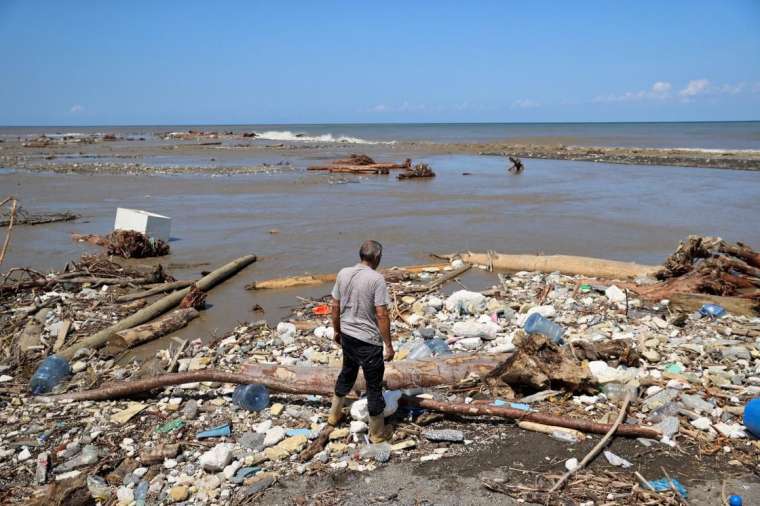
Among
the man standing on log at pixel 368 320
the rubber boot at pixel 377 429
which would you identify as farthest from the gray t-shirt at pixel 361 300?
the rubber boot at pixel 377 429

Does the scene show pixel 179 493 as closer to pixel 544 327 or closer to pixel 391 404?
pixel 391 404

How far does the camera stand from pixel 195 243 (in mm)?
11797

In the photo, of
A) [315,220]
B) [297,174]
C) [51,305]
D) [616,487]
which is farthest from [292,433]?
[297,174]

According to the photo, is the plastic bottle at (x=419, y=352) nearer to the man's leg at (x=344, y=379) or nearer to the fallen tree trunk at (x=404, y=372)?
the fallen tree trunk at (x=404, y=372)

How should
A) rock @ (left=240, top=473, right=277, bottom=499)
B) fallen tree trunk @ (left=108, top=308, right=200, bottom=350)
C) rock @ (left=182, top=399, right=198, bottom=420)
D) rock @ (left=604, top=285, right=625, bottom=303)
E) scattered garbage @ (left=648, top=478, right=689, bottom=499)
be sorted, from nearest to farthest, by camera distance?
scattered garbage @ (left=648, top=478, right=689, bottom=499), rock @ (left=240, top=473, right=277, bottom=499), rock @ (left=182, top=399, right=198, bottom=420), fallen tree trunk @ (left=108, top=308, right=200, bottom=350), rock @ (left=604, top=285, right=625, bottom=303)

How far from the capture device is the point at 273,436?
4355 millimetres

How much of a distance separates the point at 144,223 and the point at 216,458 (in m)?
7.63

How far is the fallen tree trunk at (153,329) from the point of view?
647 cm

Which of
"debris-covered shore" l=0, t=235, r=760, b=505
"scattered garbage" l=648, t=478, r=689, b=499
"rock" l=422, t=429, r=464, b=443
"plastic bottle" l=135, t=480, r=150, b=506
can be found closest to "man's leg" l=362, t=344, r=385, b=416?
"debris-covered shore" l=0, t=235, r=760, b=505

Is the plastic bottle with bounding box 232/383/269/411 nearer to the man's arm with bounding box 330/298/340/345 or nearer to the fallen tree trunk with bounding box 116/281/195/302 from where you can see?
the man's arm with bounding box 330/298/340/345

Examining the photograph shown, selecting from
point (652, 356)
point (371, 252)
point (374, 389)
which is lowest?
point (652, 356)

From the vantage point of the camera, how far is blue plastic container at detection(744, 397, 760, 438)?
Result: 4.09m

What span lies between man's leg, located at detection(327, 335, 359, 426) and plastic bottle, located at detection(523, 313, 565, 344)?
2.39m

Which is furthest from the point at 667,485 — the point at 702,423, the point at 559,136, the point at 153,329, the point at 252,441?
the point at 559,136
